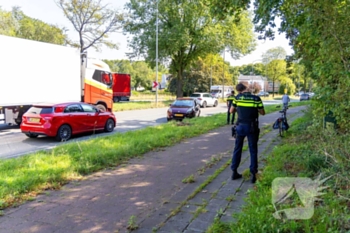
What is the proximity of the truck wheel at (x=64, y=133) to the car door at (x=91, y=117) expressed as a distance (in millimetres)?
986

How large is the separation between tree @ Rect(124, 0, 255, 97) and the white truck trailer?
1552 cm

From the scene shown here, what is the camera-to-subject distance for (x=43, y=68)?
48.9 ft

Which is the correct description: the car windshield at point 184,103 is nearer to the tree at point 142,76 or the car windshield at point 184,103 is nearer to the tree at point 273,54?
the tree at point 273,54

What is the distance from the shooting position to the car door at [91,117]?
12.3m

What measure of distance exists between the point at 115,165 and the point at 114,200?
2.27 m

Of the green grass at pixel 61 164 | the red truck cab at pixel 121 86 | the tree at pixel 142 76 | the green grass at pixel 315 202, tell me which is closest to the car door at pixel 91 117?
the green grass at pixel 61 164

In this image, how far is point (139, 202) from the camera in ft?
15.3

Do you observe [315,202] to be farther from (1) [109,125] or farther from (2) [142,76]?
(2) [142,76]

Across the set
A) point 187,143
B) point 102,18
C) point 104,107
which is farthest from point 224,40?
point 187,143

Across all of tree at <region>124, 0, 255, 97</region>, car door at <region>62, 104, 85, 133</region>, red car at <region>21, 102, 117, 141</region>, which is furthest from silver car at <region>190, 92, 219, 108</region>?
car door at <region>62, 104, 85, 133</region>

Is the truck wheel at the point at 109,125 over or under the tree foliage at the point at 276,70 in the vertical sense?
under

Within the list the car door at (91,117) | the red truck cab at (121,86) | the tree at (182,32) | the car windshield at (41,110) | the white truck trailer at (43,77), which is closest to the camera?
the car windshield at (41,110)

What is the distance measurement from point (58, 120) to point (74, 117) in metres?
0.78

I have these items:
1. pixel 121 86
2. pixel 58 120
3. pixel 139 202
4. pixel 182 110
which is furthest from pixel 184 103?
pixel 121 86
